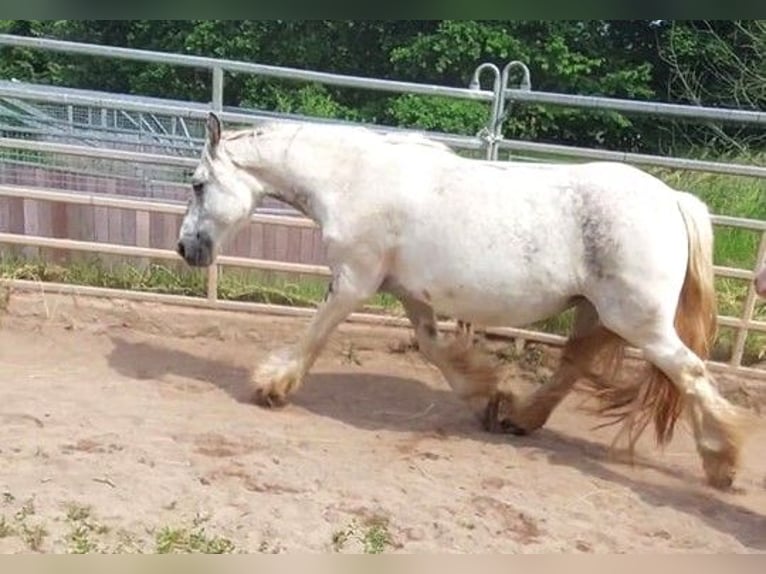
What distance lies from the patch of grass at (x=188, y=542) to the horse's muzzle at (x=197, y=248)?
1947 mm

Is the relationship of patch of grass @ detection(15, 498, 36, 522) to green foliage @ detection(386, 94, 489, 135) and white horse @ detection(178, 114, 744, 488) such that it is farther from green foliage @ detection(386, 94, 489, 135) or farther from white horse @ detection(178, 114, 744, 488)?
green foliage @ detection(386, 94, 489, 135)

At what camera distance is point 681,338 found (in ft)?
13.8

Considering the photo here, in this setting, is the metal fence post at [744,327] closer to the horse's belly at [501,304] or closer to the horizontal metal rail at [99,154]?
the horse's belly at [501,304]

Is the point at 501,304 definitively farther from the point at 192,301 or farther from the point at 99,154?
the point at 99,154

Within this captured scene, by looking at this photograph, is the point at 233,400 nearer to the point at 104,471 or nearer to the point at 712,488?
the point at 104,471

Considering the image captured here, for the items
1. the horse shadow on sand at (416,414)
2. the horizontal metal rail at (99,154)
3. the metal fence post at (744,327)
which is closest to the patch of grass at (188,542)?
the horse shadow on sand at (416,414)

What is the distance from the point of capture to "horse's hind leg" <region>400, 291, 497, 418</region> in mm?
4652

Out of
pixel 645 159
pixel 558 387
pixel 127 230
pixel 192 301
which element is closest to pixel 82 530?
pixel 558 387

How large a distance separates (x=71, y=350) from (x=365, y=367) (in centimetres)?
184

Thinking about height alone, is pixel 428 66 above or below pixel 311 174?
above

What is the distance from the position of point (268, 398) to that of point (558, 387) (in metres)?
1.55

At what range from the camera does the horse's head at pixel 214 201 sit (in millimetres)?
4645

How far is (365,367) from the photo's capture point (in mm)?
5598

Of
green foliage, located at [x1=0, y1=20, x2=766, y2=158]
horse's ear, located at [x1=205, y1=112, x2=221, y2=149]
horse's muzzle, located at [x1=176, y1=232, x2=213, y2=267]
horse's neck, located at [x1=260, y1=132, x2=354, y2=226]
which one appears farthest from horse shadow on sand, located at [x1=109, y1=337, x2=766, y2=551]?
green foliage, located at [x1=0, y1=20, x2=766, y2=158]
